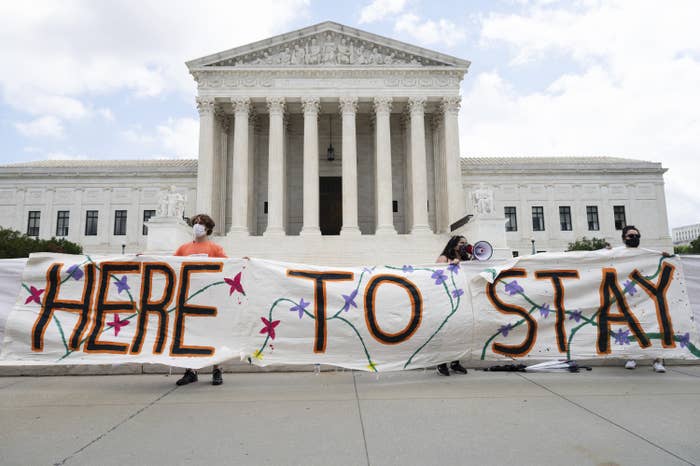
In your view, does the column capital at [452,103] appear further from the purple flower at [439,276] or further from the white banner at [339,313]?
the purple flower at [439,276]

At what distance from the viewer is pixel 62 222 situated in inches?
1563

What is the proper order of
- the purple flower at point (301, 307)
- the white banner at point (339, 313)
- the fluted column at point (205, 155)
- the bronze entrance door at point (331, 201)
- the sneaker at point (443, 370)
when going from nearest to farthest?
the white banner at point (339, 313) → the purple flower at point (301, 307) → the sneaker at point (443, 370) → the fluted column at point (205, 155) → the bronze entrance door at point (331, 201)

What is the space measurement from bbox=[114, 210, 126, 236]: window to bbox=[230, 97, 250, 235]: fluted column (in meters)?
16.5

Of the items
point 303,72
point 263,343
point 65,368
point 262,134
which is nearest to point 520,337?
point 263,343

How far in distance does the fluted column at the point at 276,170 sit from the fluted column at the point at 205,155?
12.5ft

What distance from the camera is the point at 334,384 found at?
5871 millimetres

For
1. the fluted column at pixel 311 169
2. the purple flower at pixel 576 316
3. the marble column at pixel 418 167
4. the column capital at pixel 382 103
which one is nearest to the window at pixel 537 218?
the marble column at pixel 418 167

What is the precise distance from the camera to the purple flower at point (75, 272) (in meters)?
6.50

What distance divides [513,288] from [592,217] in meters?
39.5

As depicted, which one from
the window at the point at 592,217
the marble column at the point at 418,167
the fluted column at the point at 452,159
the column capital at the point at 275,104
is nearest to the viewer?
the marble column at the point at 418,167

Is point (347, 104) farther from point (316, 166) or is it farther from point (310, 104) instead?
point (316, 166)

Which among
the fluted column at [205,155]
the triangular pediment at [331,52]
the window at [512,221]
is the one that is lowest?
the window at [512,221]

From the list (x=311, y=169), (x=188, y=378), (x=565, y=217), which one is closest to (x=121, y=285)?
(x=188, y=378)

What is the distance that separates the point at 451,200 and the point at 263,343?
2476 cm
